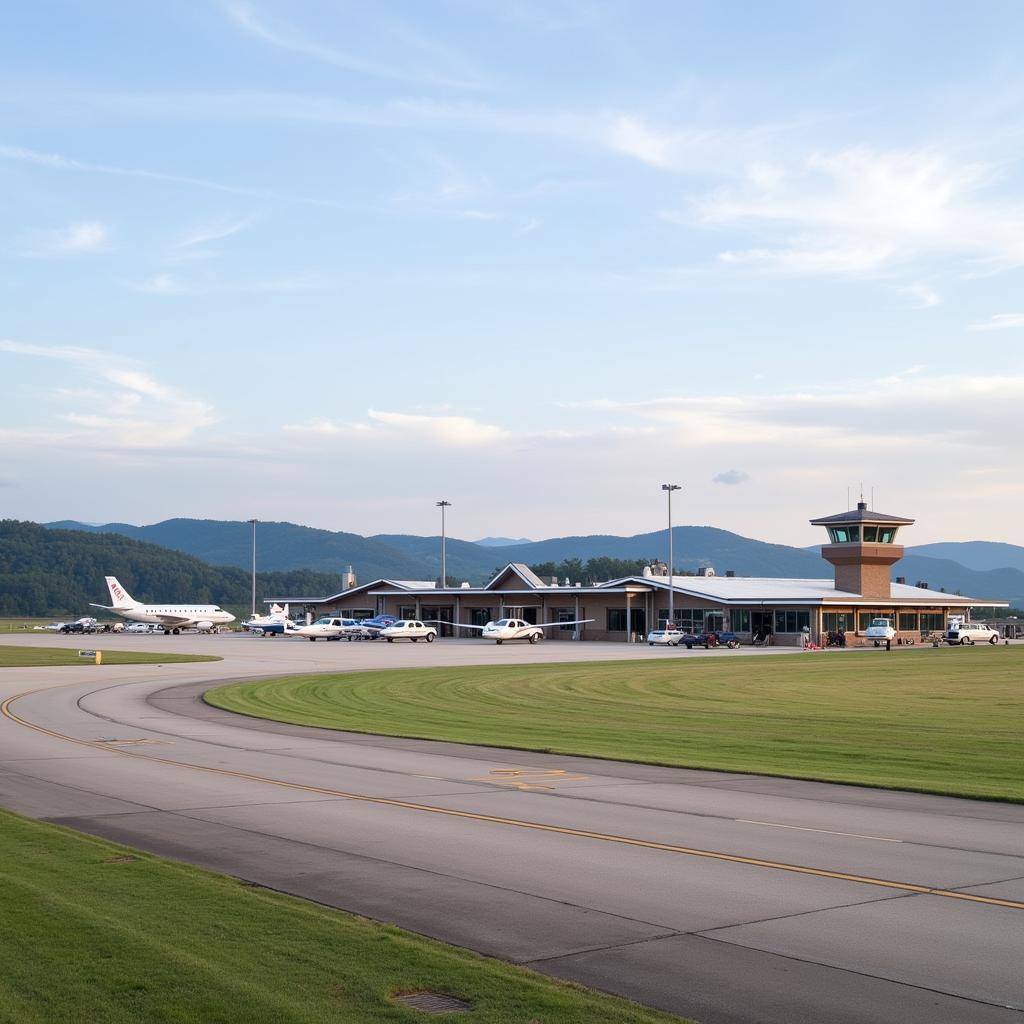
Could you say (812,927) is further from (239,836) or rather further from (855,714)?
(855,714)

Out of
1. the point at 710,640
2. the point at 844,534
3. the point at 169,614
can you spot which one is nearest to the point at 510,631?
the point at 710,640

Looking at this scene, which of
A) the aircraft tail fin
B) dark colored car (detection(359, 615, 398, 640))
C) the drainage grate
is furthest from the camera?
the aircraft tail fin

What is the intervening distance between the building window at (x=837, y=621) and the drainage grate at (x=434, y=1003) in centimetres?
8771

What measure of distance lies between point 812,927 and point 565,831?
5144 millimetres

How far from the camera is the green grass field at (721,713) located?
22688 millimetres

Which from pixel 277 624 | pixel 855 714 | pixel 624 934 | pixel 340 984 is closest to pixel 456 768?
pixel 624 934

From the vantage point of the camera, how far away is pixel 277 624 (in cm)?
11106

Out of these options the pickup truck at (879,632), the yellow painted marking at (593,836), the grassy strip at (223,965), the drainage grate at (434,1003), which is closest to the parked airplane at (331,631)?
the pickup truck at (879,632)

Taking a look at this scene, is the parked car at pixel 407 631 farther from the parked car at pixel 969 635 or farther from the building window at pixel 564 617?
the parked car at pixel 969 635

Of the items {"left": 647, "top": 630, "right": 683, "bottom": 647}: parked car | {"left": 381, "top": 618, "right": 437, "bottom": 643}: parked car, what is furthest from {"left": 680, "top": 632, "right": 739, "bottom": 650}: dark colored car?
{"left": 381, "top": 618, "right": 437, "bottom": 643}: parked car

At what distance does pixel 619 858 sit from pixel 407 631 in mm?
81316

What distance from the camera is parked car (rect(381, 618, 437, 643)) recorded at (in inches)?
3691

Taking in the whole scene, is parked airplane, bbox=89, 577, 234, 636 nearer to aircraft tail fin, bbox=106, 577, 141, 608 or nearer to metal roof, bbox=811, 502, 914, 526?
aircraft tail fin, bbox=106, 577, 141, 608

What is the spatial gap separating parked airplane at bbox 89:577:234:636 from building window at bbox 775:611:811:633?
2342 inches
